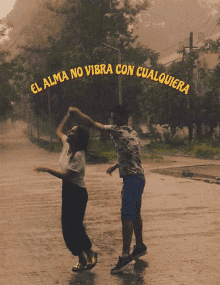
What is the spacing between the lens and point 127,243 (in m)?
6.19

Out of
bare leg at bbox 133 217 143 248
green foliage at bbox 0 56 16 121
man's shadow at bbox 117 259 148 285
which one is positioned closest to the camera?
man's shadow at bbox 117 259 148 285

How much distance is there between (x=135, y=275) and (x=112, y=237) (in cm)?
217

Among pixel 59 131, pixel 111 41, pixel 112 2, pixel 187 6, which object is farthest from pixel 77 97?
pixel 187 6

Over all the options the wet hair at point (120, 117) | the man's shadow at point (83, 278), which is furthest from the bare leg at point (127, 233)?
the wet hair at point (120, 117)

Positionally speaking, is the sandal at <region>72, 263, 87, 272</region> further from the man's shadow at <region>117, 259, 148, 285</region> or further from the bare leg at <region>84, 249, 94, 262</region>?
the man's shadow at <region>117, 259, 148, 285</region>

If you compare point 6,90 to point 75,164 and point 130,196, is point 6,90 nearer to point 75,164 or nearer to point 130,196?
point 130,196

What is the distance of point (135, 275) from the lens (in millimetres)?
5910

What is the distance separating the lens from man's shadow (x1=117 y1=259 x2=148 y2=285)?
562 cm

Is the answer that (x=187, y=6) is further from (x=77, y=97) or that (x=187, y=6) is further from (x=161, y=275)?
(x=161, y=275)

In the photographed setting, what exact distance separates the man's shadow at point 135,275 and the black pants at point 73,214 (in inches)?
23.4

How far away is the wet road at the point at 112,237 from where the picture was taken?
19.2 feet

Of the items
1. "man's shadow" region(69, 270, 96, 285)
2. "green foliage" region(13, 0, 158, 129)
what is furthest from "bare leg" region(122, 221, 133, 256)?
"green foliage" region(13, 0, 158, 129)

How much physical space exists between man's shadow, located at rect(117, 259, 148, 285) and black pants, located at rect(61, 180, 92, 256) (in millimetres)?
594

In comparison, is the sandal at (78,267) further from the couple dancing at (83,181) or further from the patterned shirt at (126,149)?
the patterned shirt at (126,149)
